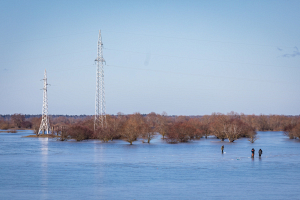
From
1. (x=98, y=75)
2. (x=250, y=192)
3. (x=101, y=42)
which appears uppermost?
(x=101, y=42)

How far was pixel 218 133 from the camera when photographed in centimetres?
8069

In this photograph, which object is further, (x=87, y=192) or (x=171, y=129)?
(x=171, y=129)

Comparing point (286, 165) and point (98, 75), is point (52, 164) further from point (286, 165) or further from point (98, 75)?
point (98, 75)

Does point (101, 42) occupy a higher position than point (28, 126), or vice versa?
point (101, 42)

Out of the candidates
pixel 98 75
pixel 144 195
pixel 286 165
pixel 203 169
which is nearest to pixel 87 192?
pixel 144 195

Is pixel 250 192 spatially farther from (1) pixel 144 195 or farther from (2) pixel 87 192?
(2) pixel 87 192

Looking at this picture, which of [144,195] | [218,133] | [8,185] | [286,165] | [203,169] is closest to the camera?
[144,195]

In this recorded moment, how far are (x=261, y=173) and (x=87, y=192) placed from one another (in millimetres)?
14596

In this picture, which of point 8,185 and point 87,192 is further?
point 8,185

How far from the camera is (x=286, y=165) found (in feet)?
113

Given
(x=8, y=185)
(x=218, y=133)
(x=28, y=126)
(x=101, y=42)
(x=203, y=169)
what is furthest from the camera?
(x=28, y=126)

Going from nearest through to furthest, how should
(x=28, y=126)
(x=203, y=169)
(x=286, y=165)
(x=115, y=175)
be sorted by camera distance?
(x=115, y=175) → (x=203, y=169) → (x=286, y=165) → (x=28, y=126)

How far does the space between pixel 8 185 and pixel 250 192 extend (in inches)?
595

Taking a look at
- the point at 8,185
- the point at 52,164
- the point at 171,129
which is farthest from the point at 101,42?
the point at 8,185
